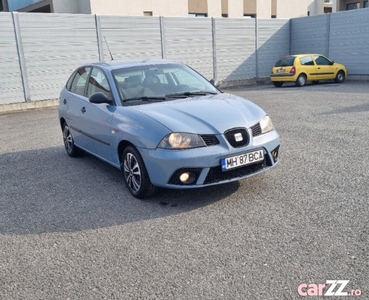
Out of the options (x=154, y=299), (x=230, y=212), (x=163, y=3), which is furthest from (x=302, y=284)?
(x=163, y=3)

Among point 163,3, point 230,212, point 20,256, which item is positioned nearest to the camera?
point 20,256

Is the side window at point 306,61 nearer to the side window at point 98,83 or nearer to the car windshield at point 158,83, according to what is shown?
the car windshield at point 158,83

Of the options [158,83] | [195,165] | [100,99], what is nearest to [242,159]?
[195,165]

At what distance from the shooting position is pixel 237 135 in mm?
4461

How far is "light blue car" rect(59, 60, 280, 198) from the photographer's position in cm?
433

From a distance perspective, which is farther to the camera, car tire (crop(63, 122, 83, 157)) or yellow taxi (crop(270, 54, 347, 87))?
Answer: yellow taxi (crop(270, 54, 347, 87))

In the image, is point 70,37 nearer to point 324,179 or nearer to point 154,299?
point 324,179

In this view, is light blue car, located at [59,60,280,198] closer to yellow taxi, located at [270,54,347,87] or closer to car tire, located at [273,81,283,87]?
yellow taxi, located at [270,54,347,87]

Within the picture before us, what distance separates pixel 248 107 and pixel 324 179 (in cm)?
136

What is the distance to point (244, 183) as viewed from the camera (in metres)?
5.11

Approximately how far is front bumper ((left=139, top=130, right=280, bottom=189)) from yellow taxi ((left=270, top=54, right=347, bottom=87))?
15.0 meters

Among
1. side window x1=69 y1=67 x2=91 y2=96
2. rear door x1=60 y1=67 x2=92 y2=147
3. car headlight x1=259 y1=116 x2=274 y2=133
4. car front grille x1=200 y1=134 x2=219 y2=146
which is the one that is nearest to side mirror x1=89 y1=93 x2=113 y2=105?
rear door x1=60 y1=67 x2=92 y2=147

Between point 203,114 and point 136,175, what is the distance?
1082 mm

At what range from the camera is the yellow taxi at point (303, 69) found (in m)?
18.5
